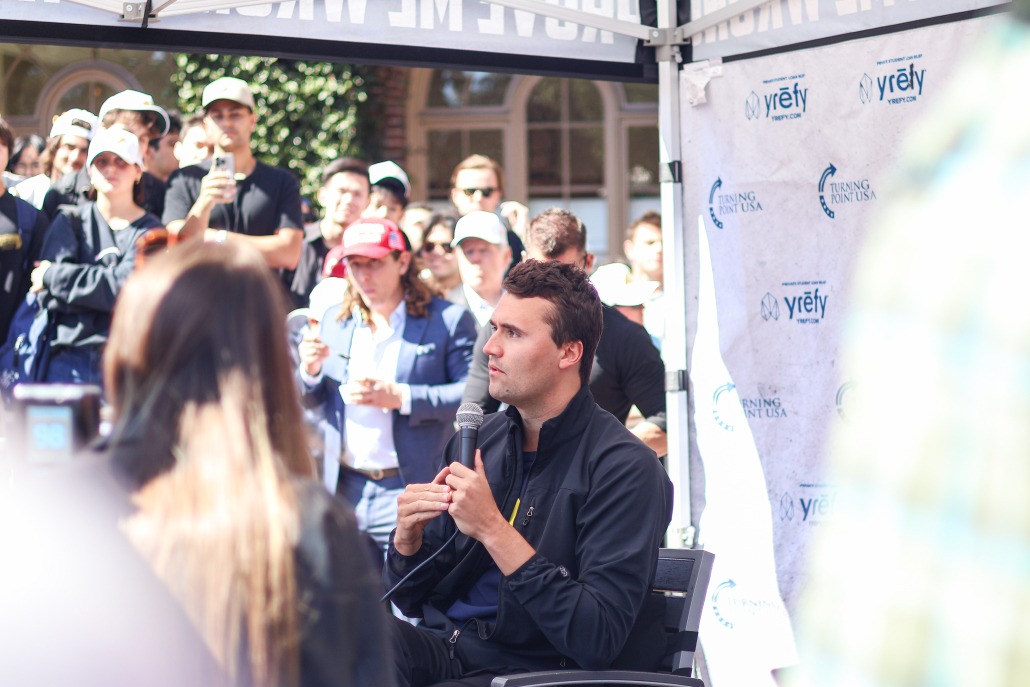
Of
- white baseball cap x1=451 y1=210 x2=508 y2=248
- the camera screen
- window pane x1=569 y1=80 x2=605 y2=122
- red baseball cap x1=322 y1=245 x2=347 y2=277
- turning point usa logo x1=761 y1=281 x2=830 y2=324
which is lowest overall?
the camera screen


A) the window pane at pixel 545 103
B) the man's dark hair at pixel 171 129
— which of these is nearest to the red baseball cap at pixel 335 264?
the man's dark hair at pixel 171 129

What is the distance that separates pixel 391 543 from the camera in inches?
136

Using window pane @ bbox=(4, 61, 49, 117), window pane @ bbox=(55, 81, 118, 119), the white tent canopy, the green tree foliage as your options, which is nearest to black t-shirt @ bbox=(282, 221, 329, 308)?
the white tent canopy

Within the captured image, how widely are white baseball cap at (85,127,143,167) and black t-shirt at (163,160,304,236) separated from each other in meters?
0.48

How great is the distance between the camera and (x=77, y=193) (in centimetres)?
627

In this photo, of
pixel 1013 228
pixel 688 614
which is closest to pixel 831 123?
pixel 688 614

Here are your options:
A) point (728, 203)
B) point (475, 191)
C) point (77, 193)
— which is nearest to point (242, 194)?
point (77, 193)

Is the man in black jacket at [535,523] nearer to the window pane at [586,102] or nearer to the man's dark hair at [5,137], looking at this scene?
the man's dark hair at [5,137]

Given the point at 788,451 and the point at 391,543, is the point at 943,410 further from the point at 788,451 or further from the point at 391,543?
the point at 788,451

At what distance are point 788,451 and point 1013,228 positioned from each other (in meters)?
4.20

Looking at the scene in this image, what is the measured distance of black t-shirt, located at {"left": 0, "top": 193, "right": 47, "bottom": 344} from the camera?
18.4 feet

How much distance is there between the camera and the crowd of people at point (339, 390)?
5.38ft

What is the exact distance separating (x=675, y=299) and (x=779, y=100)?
3.16ft

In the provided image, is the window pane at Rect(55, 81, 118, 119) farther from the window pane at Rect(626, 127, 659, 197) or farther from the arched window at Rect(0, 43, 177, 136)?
the window pane at Rect(626, 127, 659, 197)
